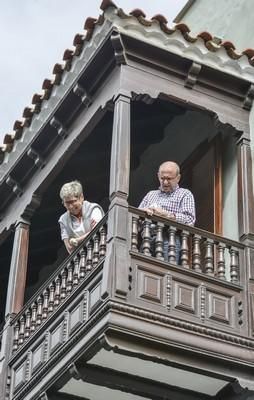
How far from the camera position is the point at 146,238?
36.1 feet

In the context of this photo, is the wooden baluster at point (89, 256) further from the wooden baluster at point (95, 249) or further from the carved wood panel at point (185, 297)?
the carved wood panel at point (185, 297)

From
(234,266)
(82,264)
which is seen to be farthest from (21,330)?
(234,266)

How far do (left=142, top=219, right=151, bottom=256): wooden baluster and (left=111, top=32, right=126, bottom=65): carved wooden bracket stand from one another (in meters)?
1.89

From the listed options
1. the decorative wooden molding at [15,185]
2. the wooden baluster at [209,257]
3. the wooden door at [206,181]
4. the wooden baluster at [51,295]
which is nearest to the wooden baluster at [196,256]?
the wooden baluster at [209,257]

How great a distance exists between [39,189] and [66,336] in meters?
2.87

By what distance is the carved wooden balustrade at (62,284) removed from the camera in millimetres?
11180

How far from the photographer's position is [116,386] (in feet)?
36.2

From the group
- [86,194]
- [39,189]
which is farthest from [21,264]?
[86,194]

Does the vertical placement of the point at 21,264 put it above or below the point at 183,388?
above

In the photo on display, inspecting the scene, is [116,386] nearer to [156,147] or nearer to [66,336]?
[66,336]

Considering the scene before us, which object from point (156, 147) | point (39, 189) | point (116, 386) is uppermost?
point (156, 147)

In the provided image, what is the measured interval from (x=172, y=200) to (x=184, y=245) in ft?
2.49

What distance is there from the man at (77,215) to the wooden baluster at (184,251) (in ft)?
4.11

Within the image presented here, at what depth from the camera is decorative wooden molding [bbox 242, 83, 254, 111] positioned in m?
12.5
